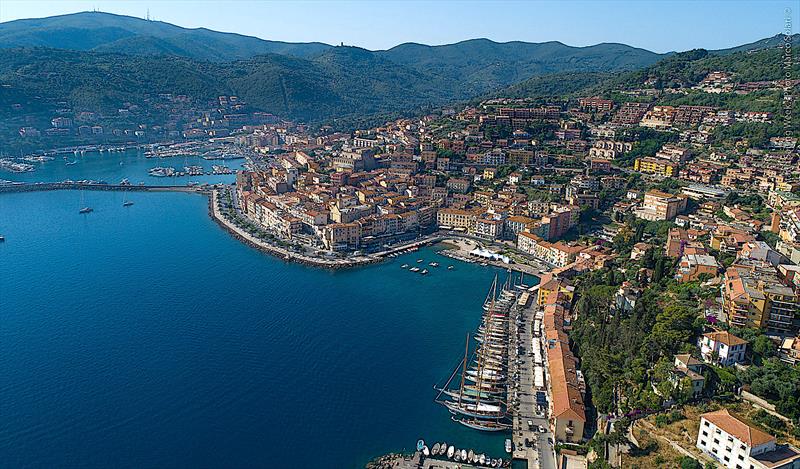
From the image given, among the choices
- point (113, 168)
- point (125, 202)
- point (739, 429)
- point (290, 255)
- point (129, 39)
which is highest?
point (129, 39)

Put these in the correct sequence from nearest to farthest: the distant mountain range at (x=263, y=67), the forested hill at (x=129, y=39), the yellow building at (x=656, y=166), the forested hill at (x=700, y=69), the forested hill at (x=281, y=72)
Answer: the yellow building at (x=656, y=166), the forested hill at (x=700, y=69), the forested hill at (x=281, y=72), the distant mountain range at (x=263, y=67), the forested hill at (x=129, y=39)

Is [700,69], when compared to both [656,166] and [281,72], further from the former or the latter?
[281,72]

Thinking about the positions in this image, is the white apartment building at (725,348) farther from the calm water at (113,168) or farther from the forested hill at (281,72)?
the calm water at (113,168)

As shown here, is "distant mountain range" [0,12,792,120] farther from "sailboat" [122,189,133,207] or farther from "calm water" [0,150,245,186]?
"sailboat" [122,189,133,207]

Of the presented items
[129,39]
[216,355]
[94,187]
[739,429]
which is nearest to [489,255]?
[216,355]

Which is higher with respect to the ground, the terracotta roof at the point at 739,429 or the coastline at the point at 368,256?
the terracotta roof at the point at 739,429

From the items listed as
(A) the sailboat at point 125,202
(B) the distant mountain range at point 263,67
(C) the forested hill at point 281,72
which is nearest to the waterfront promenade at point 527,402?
(A) the sailboat at point 125,202

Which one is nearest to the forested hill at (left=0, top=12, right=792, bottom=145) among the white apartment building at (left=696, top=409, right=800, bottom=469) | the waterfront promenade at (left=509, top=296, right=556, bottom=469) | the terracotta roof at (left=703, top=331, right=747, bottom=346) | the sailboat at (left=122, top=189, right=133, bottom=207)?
the sailboat at (left=122, top=189, right=133, bottom=207)
